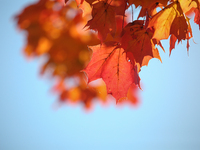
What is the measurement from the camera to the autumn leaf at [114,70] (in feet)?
2.38

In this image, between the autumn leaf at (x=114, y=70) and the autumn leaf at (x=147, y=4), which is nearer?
Answer: the autumn leaf at (x=147, y=4)

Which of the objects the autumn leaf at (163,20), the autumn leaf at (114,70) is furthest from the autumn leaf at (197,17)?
the autumn leaf at (114,70)

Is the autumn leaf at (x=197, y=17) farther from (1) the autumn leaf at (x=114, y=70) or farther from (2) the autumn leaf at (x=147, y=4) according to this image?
(1) the autumn leaf at (x=114, y=70)

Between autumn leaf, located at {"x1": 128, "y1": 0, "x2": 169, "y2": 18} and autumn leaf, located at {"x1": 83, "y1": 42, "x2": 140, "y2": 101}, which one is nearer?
autumn leaf, located at {"x1": 128, "y1": 0, "x2": 169, "y2": 18}

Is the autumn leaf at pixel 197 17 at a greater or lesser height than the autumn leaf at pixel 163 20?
greater

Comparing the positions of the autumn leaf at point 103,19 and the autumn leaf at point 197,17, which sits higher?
the autumn leaf at point 197,17

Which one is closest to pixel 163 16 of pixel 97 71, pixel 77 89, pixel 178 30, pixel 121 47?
pixel 178 30

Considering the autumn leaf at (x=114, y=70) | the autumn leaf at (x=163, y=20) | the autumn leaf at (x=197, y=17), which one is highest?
the autumn leaf at (x=197, y=17)

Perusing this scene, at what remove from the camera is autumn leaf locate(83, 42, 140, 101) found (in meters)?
0.73

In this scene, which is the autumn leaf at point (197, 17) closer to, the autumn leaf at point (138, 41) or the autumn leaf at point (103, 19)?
the autumn leaf at point (138, 41)

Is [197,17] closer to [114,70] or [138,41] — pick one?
[138,41]

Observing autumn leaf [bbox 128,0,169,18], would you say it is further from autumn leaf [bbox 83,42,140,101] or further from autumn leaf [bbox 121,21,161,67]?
autumn leaf [bbox 83,42,140,101]

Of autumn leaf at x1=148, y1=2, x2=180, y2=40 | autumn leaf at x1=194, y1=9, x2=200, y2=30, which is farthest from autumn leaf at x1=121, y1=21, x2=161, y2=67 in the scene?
autumn leaf at x1=194, y1=9, x2=200, y2=30

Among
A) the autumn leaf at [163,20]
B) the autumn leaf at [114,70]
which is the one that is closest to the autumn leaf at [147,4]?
the autumn leaf at [163,20]
